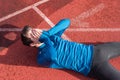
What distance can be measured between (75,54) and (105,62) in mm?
667

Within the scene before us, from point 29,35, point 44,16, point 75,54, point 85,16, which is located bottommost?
point 85,16

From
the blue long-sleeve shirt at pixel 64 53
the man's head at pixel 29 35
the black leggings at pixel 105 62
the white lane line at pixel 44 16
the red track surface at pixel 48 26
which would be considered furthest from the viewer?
the white lane line at pixel 44 16

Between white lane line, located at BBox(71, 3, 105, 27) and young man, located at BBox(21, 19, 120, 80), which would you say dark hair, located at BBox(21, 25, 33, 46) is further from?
white lane line, located at BBox(71, 3, 105, 27)

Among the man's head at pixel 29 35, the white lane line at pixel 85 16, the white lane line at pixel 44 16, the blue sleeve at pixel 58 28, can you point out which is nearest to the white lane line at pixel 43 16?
the white lane line at pixel 44 16

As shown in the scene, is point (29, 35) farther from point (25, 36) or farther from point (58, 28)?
point (58, 28)

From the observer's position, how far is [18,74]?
6.34 m

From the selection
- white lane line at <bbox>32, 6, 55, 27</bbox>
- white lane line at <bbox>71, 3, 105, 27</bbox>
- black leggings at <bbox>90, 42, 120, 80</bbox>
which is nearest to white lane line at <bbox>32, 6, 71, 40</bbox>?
white lane line at <bbox>32, 6, 55, 27</bbox>

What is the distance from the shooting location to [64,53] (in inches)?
236

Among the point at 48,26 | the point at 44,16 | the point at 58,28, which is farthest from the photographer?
the point at 44,16

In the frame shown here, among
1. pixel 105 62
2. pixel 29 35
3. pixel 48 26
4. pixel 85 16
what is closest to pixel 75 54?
pixel 105 62

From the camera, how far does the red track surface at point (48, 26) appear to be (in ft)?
20.9

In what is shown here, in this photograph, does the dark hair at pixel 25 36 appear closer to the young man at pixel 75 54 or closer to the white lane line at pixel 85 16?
the young man at pixel 75 54

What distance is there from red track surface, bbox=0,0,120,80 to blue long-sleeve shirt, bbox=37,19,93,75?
377mm

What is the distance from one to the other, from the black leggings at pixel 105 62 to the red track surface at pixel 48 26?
0.44 metres
